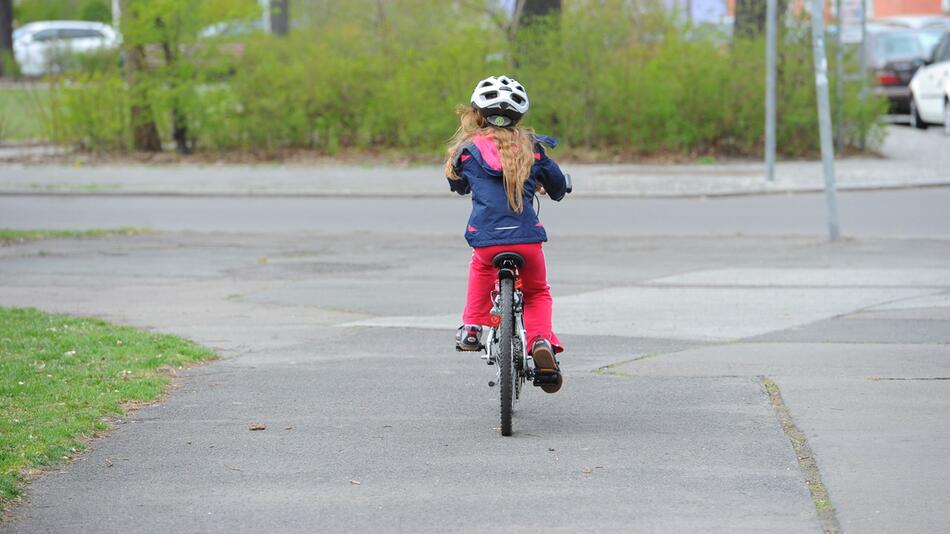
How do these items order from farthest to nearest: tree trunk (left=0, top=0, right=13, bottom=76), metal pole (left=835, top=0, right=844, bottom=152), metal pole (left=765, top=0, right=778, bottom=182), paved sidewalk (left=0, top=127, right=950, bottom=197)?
tree trunk (left=0, top=0, right=13, bottom=76) < metal pole (left=835, top=0, right=844, bottom=152) < metal pole (left=765, top=0, right=778, bottom=182) < paved sidewalk (left=0, top=127, right=950, bottom=197)

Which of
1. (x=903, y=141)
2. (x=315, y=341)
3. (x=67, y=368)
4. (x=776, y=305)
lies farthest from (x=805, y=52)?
(x=67, y=368)

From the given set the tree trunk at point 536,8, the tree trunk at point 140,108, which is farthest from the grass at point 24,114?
the tree trunk at point 536,8

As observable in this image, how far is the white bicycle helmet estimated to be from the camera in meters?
6.32

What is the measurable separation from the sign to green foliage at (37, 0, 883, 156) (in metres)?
1.05

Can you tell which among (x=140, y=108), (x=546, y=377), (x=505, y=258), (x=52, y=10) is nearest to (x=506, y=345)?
(x=546, y=377)

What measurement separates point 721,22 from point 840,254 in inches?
487

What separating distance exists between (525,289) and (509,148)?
68cm

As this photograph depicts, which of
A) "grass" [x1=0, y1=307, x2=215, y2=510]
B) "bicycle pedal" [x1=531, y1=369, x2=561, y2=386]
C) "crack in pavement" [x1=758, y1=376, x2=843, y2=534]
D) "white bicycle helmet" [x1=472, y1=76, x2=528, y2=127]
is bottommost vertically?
"crack in pavement" [x1=758, y1=376, x2=843, y2=534]

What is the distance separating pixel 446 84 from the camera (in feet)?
79.0

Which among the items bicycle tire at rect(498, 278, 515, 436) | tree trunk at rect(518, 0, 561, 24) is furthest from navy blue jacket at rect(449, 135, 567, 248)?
tree trunk at rect(518, 0, 561, 24)

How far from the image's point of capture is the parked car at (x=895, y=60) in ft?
102

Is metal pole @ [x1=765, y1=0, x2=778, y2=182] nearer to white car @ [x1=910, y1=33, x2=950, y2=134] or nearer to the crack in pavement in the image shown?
white car @ [x1=910, y1=33, x2=950, y2=134]

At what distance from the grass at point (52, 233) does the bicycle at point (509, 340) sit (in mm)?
9886

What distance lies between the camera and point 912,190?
19.5 m
